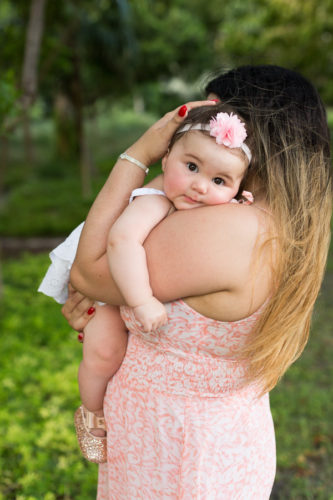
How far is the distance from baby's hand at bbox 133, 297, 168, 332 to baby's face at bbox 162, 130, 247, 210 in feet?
0.81

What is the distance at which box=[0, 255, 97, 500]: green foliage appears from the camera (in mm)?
2721

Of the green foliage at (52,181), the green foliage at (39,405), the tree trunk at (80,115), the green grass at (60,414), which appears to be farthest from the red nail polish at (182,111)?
the tree trunk at (80,115)

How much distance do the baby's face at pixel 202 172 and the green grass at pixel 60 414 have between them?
1.56 m

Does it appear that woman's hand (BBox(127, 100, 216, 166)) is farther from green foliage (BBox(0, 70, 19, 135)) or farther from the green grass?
green foliage (BBox(0, 70, 19, 135))

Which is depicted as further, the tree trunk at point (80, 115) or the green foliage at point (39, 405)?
the tree trunk at point (80, 115)

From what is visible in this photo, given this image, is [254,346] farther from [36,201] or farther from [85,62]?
[85,62]

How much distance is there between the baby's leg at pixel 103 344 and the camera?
56.6 inches

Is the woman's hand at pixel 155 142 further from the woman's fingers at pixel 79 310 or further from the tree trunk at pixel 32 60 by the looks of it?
the tree trunk at pixel 32 60

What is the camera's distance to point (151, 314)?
1.19 metres

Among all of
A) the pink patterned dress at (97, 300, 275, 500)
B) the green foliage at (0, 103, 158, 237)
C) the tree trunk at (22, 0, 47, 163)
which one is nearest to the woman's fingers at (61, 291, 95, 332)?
the pink patterned dress at (97, 300, 275, 500)

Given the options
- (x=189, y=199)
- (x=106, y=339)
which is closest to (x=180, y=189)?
(x=189, y=199)

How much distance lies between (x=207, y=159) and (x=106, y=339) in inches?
22.7

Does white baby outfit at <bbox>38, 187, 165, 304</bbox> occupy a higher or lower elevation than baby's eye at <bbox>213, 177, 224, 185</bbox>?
lower

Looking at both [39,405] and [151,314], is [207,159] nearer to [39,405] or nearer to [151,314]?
[151,314]
